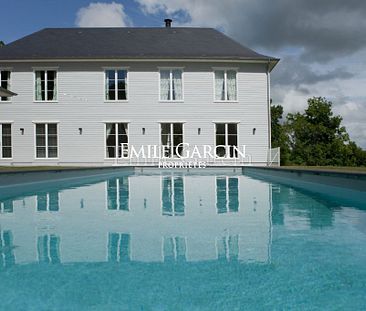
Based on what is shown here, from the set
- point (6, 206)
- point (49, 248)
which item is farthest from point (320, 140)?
point (49, 248)

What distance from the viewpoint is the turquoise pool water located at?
213 centimetres

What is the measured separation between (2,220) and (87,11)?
21894 millimetres

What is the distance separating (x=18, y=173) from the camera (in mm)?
8531

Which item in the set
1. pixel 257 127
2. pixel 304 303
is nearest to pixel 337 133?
pixel 257 127

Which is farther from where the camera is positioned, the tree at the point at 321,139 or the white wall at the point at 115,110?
the tree at the point at 321,139

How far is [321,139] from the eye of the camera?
28047 mm

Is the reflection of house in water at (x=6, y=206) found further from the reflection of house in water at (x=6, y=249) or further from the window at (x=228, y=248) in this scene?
the window at (x=228, y=248)

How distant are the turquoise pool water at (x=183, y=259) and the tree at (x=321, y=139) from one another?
22269mm

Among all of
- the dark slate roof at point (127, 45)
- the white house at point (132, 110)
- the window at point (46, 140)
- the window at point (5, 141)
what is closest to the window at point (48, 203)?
the white house at point (132, 110)

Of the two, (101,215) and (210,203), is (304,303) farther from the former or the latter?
(210,203)

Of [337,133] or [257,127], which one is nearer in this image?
[257,127]

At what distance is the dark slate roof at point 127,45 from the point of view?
18906mm

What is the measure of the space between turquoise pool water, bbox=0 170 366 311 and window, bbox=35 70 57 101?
15163 millimetres

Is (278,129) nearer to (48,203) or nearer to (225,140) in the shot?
(225,140)
